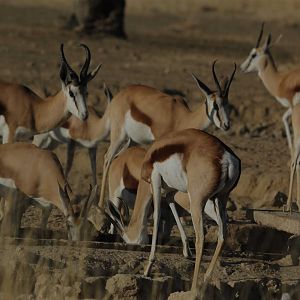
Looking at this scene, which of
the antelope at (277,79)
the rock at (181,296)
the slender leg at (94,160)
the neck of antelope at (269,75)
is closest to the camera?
the rock at (181,296)

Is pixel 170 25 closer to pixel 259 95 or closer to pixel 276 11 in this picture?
pixel 276 11

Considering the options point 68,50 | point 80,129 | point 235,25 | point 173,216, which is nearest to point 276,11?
point 235,25

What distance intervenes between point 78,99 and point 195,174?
11.4 feet

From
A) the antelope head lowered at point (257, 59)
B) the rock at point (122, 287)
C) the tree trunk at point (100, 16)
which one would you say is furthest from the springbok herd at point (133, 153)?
the tree trunk at point (100, 16)

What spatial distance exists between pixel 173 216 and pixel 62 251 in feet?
6.35

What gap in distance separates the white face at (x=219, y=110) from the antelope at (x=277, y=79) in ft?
8.90

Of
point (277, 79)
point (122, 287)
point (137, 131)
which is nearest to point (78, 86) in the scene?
point (137, 131)

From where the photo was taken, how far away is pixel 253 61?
18062mm

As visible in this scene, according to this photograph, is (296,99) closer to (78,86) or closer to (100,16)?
(78,86)

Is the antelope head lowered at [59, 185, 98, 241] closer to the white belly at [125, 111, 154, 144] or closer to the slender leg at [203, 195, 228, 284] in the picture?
the slender leg at [203, 195, 228, 284]

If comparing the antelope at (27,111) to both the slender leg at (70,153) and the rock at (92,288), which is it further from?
the rock at (92,288)

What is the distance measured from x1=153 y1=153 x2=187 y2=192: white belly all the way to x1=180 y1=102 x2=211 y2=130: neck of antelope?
3341 millimetres

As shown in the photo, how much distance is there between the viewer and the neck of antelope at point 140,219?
10.4 m

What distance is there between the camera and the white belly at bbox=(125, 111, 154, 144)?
544 inches
